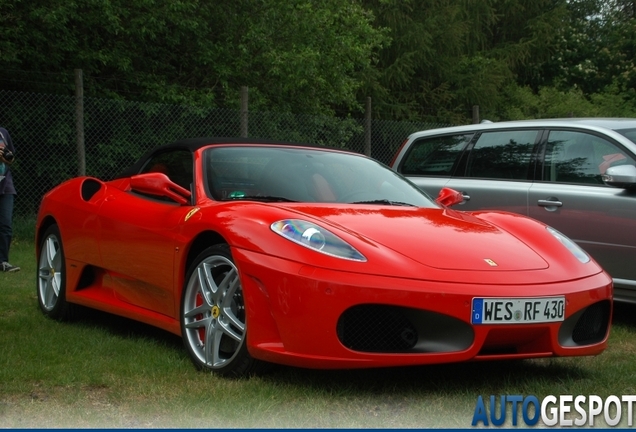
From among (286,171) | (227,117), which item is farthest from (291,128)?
(286,171)

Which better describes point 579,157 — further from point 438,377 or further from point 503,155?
point 438,377

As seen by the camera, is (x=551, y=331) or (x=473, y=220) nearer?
(x=551, y=331)

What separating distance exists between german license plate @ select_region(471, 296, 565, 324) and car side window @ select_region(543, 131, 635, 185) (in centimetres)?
280

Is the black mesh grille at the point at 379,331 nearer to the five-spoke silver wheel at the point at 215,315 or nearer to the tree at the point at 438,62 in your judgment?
the five-spoke silver wheel at the point at 215,315

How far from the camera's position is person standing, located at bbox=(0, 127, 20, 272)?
31.1ft

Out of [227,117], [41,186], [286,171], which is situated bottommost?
[41,186]

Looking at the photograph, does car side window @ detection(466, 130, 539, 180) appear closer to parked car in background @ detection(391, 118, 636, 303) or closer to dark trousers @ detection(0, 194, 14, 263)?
parked car in background @ detection(391, 118, 636, 303)

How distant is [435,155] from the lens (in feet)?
28.7

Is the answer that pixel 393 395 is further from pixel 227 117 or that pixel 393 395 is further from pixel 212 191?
pixel 227 117

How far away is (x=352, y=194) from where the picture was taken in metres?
5.77

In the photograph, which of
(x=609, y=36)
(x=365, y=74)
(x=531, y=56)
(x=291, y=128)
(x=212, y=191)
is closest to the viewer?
(x=212, y=191)

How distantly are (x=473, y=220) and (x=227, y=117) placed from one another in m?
7.54

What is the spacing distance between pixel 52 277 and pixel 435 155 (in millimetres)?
3528

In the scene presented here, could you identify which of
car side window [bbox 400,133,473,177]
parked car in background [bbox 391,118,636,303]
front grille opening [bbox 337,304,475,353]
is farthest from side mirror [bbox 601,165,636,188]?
front grille opening [bbox 337,304,475,353]
